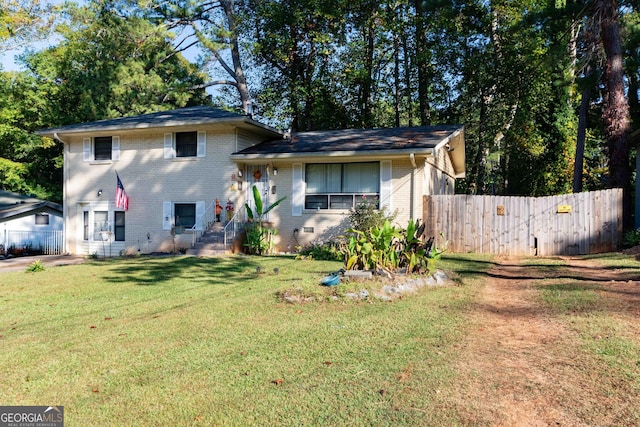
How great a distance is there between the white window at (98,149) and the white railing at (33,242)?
3692 millimetres

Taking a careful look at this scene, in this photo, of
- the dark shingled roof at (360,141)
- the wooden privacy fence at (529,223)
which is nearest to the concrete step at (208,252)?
the dark shingled roof at (360,141)

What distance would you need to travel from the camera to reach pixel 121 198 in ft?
57.4

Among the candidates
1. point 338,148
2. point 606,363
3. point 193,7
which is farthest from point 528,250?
point 193,7

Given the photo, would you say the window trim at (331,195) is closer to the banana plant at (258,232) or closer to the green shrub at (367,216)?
the green shrub at (367,216)

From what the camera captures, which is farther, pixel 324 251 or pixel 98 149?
pixel 98 149

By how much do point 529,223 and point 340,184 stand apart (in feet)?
20.3

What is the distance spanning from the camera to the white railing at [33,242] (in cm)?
1984

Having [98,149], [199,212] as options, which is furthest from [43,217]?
[199,212]

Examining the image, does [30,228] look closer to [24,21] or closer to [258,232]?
[24,21]

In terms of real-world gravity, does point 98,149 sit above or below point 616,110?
below

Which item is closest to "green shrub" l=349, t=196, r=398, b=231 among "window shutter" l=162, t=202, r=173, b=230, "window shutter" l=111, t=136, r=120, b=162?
"window shutter" l=162, t=202, r=173, b=230

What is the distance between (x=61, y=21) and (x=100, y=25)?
2.88 metres

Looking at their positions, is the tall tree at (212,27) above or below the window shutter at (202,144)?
above

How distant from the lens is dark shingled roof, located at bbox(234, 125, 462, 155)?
14.9 metres
